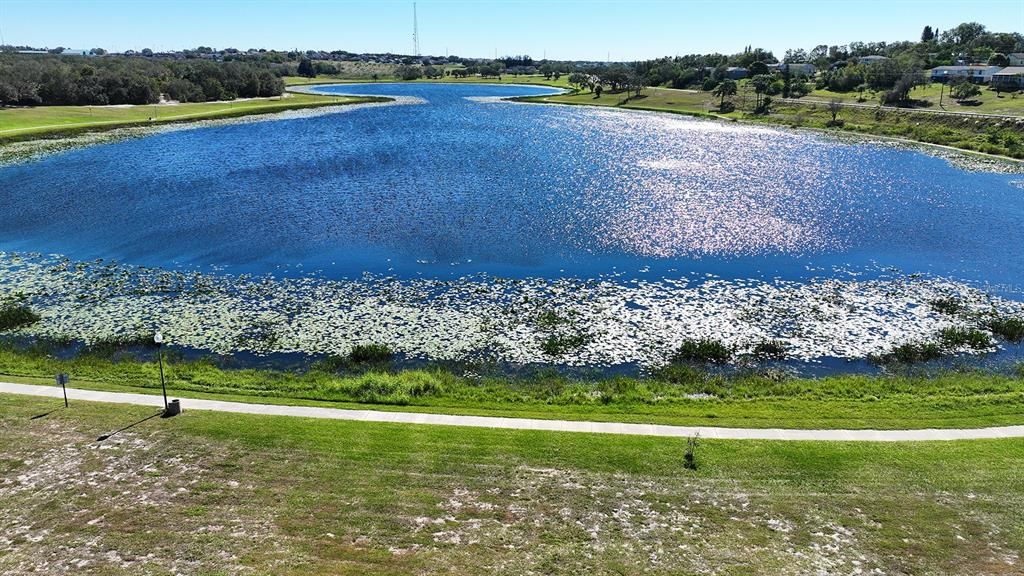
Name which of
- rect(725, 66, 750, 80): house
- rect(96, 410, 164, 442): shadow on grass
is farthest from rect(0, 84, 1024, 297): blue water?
rect(725, 66, 750, 80): house

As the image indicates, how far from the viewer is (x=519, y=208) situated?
55406mm

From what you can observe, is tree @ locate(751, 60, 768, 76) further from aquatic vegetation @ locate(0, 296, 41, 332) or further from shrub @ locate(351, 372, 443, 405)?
aquatic vegetation @ locate(0, 296, 41, 332)

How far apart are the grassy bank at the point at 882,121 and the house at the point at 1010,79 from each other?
3228 centimetres

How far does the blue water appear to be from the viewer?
42.2 m

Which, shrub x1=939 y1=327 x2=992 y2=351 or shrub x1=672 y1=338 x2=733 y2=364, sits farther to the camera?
shrub x1=939 y1=327 x2=992 y2=351

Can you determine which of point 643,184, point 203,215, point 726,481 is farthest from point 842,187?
point 203,215

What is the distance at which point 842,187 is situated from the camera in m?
63.8

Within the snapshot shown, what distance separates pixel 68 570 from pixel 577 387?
17361 millimetres

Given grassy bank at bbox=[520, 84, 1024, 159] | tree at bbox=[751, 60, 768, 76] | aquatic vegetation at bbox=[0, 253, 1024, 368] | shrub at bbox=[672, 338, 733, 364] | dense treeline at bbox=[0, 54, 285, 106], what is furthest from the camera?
tree at bbox=[751, 60, 768, 76]

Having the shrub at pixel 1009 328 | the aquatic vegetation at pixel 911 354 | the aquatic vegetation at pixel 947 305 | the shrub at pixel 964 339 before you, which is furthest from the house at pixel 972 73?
the aquatic vegetation at pixel 911 354

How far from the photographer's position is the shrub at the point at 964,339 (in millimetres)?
29875

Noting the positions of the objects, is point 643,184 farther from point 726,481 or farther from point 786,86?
point 786,86

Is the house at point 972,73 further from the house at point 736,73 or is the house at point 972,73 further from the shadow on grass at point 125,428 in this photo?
the shadow on grass at point 125,428

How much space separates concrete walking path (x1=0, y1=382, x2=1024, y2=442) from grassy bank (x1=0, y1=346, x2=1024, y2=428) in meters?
0.49
